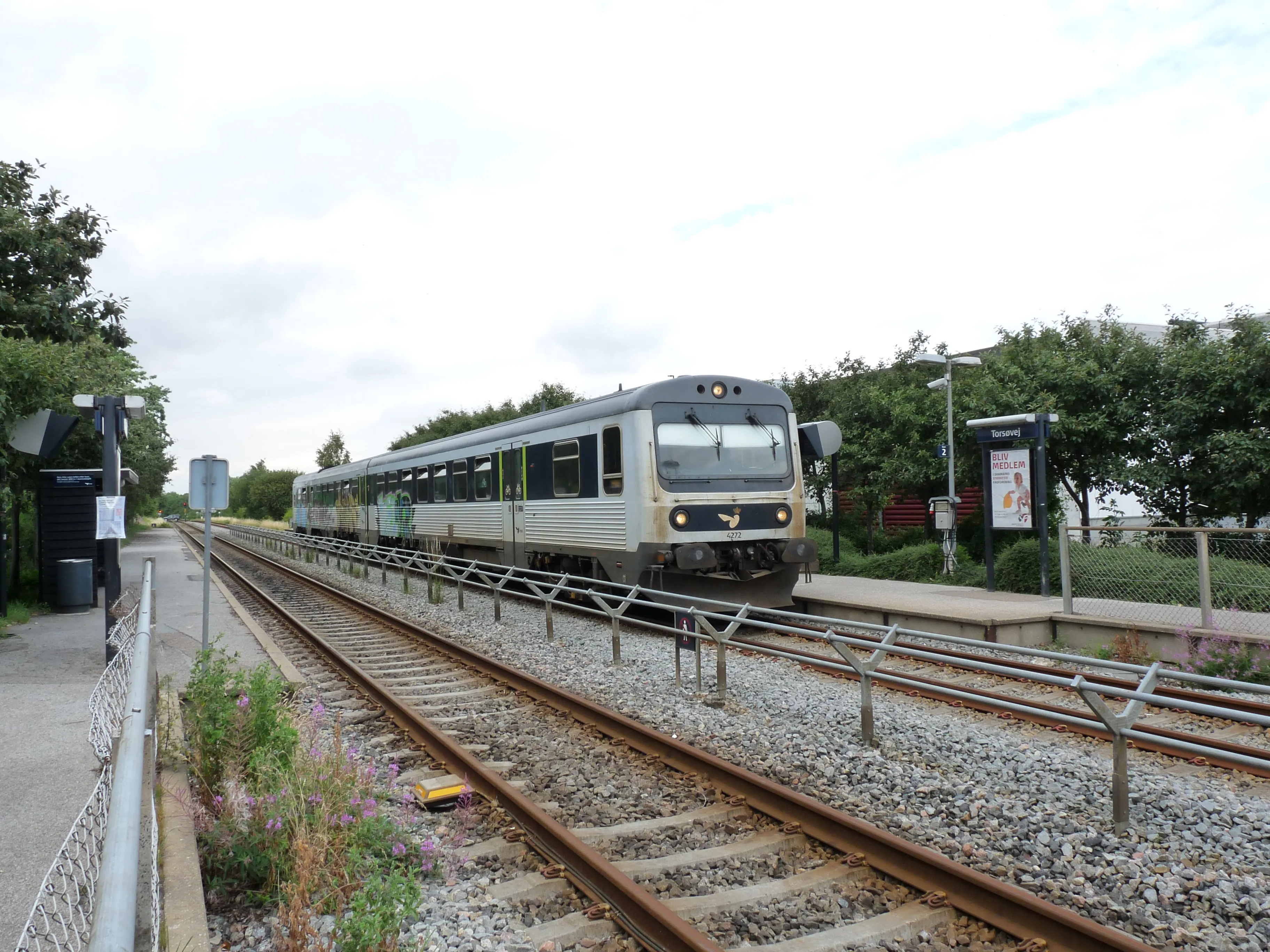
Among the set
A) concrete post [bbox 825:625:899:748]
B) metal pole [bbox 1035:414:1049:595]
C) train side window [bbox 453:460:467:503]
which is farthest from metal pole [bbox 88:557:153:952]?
train side window [bbox 453:460:467:503]

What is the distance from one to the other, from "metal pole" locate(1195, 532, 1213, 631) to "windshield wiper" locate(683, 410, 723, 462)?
563 centimetres

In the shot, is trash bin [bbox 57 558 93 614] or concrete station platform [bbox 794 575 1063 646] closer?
concrete station platform [bbox 794 575 1063 646]

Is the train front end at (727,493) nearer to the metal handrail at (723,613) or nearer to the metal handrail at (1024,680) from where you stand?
the metal handrail at (723,613)

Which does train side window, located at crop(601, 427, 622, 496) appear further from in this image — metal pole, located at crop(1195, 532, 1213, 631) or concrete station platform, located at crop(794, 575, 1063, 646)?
metal pole, located at crop(1195, 532, 1213, 631)

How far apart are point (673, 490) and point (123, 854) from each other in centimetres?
1012

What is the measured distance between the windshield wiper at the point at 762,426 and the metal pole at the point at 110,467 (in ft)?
25.3

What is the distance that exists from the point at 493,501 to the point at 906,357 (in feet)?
51.9

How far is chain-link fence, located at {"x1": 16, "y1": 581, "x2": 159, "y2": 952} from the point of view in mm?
2674

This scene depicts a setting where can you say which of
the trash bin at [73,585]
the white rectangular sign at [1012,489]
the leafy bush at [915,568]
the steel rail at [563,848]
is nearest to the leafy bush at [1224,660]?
the white rectangular sign at [1012,489]

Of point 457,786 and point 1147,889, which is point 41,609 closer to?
point 457,786

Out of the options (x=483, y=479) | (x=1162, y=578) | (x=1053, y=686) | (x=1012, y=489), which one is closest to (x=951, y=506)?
(x=1012, y=489)

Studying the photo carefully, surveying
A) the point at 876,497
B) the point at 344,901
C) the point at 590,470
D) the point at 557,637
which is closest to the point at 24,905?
the point at 344,901

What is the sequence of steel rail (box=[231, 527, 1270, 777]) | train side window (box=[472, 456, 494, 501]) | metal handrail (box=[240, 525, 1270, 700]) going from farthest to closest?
1. train side window (box=[472, 456, 494, 501])
2. metal handrail (box=[240, 525, 1270, 700])
3. steel rail (box=[231, 527, 1270, 777])

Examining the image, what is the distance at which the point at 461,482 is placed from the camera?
18.5 meters
